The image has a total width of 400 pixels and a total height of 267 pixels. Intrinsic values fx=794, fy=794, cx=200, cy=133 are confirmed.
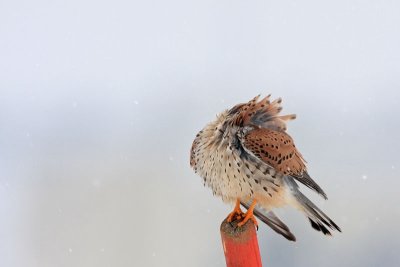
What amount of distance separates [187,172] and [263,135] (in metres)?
18.4

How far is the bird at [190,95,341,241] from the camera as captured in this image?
3775 millimetres

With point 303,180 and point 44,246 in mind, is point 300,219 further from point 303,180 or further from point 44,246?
point 303,180

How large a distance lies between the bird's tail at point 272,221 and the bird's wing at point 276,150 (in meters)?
0.21

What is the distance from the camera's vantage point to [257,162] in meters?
3.89

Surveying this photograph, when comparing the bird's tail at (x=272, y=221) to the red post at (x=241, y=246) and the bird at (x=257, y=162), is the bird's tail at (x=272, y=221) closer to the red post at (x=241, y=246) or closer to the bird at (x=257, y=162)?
the bird at (x=257, y=162)

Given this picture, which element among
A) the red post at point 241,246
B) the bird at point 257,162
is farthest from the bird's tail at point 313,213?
the red post at point 241,246

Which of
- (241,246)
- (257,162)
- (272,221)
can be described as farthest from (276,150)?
(241,246)

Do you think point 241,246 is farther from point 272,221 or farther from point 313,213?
point 313,213

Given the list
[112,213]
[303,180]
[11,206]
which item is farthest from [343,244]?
[303,180]

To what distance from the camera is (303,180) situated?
3.90 metres

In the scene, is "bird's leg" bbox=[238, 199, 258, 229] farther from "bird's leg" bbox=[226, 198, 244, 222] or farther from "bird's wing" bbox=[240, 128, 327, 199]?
"bird's wing" bbox=[240, 128, 327, 199]

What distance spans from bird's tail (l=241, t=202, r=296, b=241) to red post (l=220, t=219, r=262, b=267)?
35cm

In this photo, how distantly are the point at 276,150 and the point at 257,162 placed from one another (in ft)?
0.51

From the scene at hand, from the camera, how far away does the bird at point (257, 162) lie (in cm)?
378
